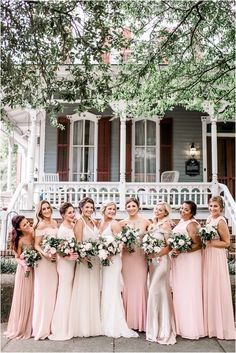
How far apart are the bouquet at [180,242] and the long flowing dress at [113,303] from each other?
2.52 ft

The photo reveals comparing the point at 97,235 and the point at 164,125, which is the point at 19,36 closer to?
the point at 97,235

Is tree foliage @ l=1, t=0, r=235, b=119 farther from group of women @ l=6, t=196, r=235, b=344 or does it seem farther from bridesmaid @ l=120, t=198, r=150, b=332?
bridesmaid @ l=120, t=198, r=150, b=332

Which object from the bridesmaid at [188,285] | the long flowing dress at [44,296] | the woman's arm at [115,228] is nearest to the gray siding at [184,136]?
the bridesmaid at [188,285]

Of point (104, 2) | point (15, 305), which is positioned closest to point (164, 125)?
point (104, 2)

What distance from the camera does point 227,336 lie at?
189 inches

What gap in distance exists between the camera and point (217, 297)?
488cm

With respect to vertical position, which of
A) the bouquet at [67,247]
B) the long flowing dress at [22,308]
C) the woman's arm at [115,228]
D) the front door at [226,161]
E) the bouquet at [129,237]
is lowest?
the long flowing dress at [22,308]

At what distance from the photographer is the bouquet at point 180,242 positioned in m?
4.82

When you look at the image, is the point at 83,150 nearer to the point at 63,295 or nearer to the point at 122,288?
the point at 122,288

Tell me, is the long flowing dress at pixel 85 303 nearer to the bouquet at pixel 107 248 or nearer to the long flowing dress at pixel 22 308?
the bouquet at pixel 107 248

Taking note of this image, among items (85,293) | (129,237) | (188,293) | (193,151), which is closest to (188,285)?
(188,293)

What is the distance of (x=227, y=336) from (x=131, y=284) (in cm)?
141

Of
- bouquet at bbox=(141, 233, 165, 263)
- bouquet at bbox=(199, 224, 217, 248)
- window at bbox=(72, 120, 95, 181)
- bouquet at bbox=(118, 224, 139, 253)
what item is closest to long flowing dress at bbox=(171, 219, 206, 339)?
bouquet at bbox=(199, 224, 217, 248)

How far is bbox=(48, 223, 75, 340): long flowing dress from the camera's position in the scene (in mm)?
4738
